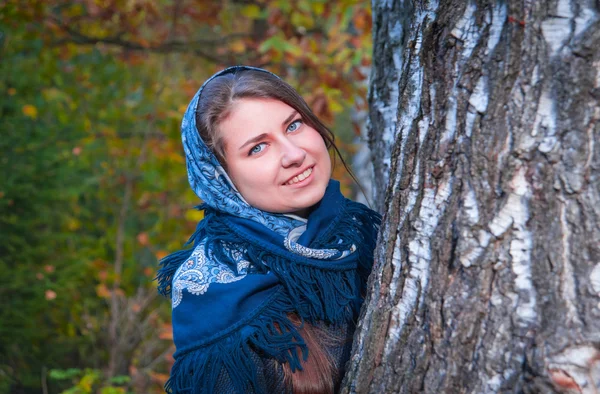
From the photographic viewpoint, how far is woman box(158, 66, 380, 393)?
1.51m

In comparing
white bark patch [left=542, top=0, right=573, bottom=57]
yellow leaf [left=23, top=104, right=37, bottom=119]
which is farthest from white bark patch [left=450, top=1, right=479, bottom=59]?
yellow leaf [left=23, top=104, right=37, bottom=119]

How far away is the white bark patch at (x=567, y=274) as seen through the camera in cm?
102

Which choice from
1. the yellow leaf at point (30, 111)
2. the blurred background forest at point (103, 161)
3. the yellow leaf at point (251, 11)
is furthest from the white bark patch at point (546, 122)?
the yellow leaf at point (251, 11)

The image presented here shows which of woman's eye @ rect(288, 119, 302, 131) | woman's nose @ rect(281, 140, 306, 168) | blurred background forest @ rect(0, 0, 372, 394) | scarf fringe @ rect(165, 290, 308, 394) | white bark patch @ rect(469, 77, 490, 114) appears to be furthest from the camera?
blurred background forest @ rect(0, 0, 372, 394)

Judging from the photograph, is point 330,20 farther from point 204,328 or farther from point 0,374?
point 204,328

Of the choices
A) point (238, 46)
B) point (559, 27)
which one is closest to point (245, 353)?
point (559, 27)

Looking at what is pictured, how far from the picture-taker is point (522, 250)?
107 cm

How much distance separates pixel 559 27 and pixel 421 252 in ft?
1.68

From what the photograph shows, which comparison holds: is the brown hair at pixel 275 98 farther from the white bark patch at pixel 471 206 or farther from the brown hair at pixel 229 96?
the white bark patch at pixel 471 206

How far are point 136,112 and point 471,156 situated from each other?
5.59 meters

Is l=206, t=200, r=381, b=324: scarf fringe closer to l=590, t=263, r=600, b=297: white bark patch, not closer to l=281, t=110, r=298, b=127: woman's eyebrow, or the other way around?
l=281, t=110, r=298, b=127: woman's eyebrow

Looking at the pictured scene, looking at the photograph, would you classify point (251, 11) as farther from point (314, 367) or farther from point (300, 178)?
point (314, 367)

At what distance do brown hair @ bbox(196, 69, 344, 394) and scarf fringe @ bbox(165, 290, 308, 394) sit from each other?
4cm

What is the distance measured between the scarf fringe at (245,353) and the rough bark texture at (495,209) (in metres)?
0.27
